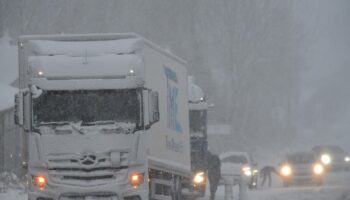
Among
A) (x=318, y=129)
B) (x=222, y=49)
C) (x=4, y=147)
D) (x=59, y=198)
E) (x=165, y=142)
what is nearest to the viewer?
(x=59, y=198)

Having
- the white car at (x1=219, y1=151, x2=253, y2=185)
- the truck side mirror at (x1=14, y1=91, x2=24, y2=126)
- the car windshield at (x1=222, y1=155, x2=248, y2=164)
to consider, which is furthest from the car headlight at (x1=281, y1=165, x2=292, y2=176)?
the truck side mirror at (x1=14, y1=91, x2=24, y2=126)

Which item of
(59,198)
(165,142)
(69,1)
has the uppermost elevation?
(69,1)

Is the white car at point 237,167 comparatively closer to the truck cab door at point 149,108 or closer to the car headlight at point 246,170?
the car headlight at point 246,170

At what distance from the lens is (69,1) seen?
2805 inches

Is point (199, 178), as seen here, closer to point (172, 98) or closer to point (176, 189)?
point (176, 189)

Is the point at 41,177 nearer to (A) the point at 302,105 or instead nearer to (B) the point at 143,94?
(B) the point at 143,94

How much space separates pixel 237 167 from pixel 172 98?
14.8 metres

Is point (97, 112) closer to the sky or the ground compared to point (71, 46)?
closer to the ground

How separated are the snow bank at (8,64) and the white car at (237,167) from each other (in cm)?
1435

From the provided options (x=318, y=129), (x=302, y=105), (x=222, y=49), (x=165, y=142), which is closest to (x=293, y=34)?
(x=222, y=49)

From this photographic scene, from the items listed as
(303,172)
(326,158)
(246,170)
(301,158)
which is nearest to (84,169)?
(246,170)

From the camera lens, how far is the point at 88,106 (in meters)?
16.5

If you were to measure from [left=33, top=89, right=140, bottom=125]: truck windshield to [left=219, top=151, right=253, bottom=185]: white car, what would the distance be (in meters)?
16.5

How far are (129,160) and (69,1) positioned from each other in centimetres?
5638
